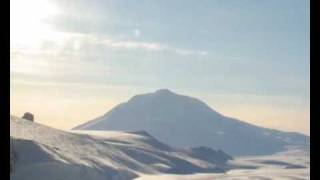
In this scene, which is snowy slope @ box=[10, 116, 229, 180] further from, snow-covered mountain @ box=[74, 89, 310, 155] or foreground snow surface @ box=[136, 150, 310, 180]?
snow-covered mountain @ box=[74, 89, 310, 155]

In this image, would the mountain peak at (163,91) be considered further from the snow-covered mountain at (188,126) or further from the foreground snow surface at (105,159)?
the foreground snow surface at (105,159)

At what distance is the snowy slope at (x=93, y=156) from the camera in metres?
52.6

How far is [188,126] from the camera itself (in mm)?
150875

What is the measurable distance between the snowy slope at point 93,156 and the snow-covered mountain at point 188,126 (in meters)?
40.5

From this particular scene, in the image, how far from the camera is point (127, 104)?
157 meters

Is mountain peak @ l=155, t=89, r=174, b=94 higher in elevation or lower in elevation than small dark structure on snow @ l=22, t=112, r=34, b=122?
higher

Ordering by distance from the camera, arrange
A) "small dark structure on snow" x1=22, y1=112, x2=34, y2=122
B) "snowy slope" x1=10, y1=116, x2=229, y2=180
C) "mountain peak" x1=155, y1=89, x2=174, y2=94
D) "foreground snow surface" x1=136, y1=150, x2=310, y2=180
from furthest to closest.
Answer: "mountain peak" x1=155, y1=89, x2=174, y2=94, "foreground snow surface" x1=136, y1=150, x2=310, y2=180, "small dark structure on snow" x1=22, y1=112, x2=34, y2=122, "snowy slope" x1=10, y1=116, x2=229, y2=180

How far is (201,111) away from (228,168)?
198ft

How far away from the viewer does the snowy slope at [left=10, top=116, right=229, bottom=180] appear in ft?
172

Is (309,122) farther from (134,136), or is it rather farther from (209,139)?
(209,139)

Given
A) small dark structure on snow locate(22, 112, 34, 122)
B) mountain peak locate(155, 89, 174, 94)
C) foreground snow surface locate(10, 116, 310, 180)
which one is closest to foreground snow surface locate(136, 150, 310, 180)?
foreground snow surface locate(10, 116, 310, 180)

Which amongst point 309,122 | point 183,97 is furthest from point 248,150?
point 309,122

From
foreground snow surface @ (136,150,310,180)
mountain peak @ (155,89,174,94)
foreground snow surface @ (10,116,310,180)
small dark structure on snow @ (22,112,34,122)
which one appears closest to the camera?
foreground snow surface @ (10,116,310,180)

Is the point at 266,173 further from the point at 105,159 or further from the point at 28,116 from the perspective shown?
the point at 28,116
